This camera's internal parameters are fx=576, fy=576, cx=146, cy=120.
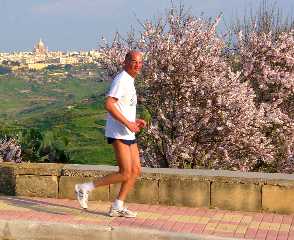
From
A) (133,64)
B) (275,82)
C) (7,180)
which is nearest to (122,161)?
(133,64)

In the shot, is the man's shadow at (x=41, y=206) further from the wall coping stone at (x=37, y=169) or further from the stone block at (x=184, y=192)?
the stone block at (x=184, y=192)

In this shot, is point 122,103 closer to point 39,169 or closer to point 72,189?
point 72,189

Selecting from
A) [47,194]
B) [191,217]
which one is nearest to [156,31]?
[47,194]

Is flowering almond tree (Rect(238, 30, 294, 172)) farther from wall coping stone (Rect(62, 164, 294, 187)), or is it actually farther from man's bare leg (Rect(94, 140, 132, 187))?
man's bare leg (Rect(94, 140, 132, 187))

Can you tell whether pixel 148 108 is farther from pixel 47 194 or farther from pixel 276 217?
pixel 276 217

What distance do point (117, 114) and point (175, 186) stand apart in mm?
1671

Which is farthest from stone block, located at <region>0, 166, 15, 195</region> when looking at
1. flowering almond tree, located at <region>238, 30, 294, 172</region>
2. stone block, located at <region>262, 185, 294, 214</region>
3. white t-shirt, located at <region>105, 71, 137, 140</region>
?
flowering almond tree, located at <region>238, 30, 294, 172</region>

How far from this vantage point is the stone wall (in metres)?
7.06

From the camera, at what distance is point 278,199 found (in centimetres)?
702

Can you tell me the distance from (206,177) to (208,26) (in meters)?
6.49

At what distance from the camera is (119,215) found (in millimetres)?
6707

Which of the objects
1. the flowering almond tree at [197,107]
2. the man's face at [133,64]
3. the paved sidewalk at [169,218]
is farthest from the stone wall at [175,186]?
the flowering almond tree at [197,107]

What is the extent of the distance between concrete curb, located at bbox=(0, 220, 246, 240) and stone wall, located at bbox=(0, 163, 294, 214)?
1.40 metres

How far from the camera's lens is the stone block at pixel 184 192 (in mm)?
7305
